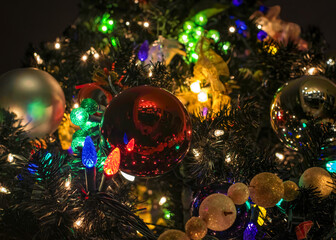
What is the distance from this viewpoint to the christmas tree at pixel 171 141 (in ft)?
1.65

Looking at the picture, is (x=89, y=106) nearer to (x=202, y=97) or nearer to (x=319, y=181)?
(x=202, y=97)

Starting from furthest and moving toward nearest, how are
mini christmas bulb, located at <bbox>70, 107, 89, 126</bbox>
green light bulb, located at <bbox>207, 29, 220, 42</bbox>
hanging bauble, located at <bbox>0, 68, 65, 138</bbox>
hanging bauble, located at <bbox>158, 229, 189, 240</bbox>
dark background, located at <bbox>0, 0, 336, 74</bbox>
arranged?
dark background, located at <bbox>0, 0, 336, 74</bbox> < green light bulb, located at <bbox>207, 29, 220, 42</bbox> < hanging bauble, located at <bbox>0, 68, 65, 138</bbox> < mini christmas bulb, located at <bbox>70, 107, 89, 126</bbox> < hanging bauble, located at <bbox>158, 229, 189, 240</bbox>

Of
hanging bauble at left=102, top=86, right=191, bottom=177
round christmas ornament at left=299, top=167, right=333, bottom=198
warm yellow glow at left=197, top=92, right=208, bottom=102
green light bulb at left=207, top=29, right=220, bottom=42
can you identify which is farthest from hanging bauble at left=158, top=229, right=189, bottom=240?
green light bulb at left=207, top=29, right=220, bottom=42

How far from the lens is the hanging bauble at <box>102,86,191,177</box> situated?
0.50 m

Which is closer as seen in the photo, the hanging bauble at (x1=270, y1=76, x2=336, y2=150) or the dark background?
the hanging bauble at (x1=270, y1=76, x2=336, y2=150)

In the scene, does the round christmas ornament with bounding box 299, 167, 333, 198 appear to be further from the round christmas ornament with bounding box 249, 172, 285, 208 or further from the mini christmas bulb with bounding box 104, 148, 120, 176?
the mini christmas bulb with bounding box 104, 148, 120, 176

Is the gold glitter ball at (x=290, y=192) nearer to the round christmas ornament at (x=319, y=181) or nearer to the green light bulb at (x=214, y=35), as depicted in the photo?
the round christmas ornament at (x=319, y=181)

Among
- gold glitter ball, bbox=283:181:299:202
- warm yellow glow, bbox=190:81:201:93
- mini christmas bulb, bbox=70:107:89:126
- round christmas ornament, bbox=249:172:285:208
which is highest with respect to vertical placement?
mini christmas bulb, bbox=70:107:89:126

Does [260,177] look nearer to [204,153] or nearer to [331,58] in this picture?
[204,153]

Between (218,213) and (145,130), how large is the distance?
155mm

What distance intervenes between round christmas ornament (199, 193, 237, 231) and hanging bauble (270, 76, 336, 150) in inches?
9.0

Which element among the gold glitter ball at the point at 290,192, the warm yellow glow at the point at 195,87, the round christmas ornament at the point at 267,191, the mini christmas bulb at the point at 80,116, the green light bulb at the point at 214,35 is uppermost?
the mini christmas bulb at the point at 80,116

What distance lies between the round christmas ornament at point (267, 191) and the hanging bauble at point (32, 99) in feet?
1.46

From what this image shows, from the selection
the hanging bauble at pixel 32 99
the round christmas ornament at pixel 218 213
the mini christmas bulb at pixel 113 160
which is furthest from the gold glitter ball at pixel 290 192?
the hanging bauble at pixel 32 99
